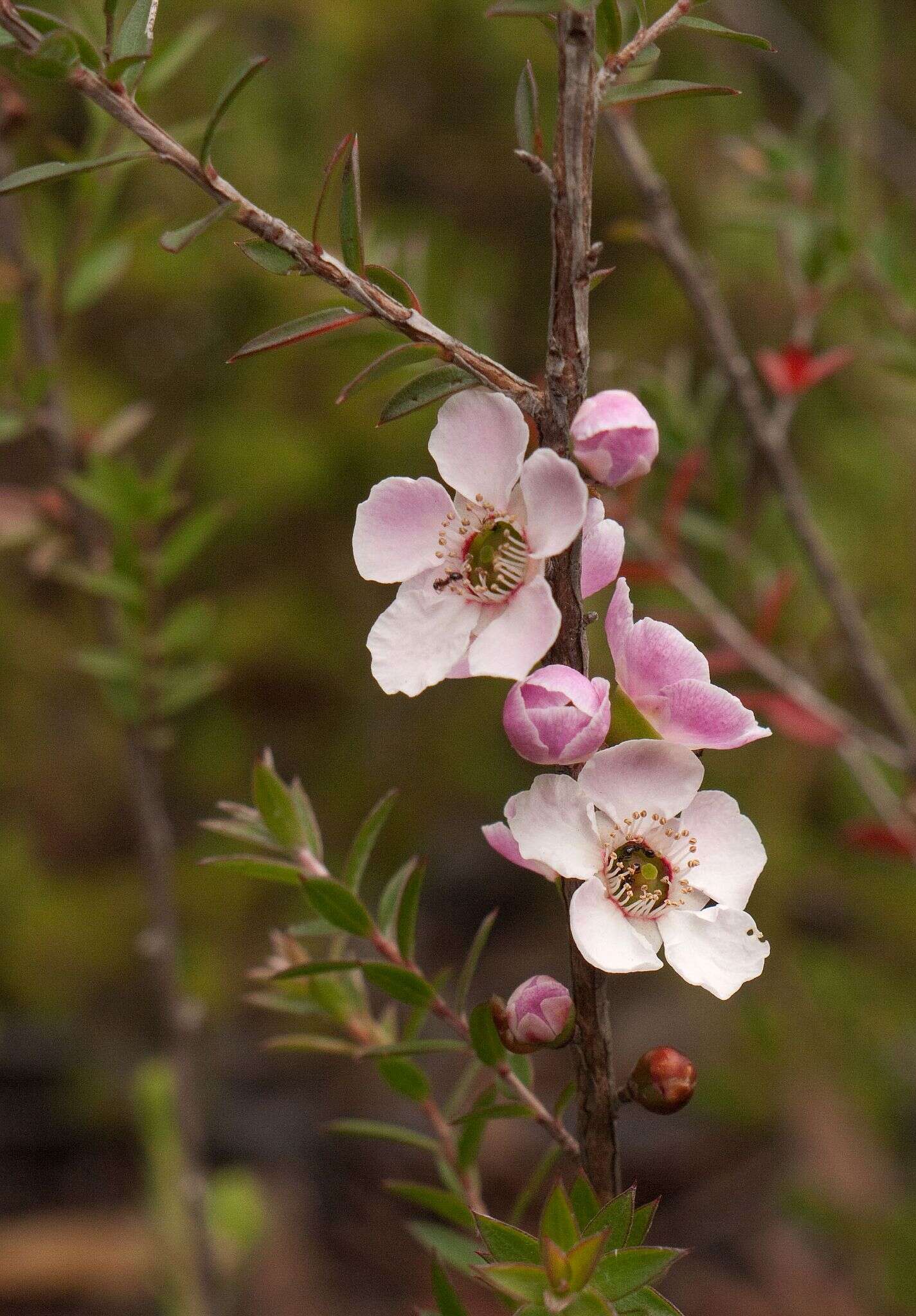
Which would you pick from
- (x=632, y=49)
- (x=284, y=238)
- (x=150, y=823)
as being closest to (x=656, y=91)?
(x=632, y=49)

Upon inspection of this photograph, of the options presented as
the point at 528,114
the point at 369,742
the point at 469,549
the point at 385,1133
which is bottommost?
the point at 369,742

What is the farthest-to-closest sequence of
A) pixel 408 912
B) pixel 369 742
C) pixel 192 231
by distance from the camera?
pixel 369 742
pixel 408 912
pixel 192 231

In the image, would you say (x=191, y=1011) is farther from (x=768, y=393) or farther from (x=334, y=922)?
(x=768, y=393)

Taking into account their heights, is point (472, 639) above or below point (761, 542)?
above

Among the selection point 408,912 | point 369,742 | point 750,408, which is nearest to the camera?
point 408,912

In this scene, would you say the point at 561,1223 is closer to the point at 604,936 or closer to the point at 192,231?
the point at 604,936

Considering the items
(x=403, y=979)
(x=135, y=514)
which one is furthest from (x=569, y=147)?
(x=135, y=514)
